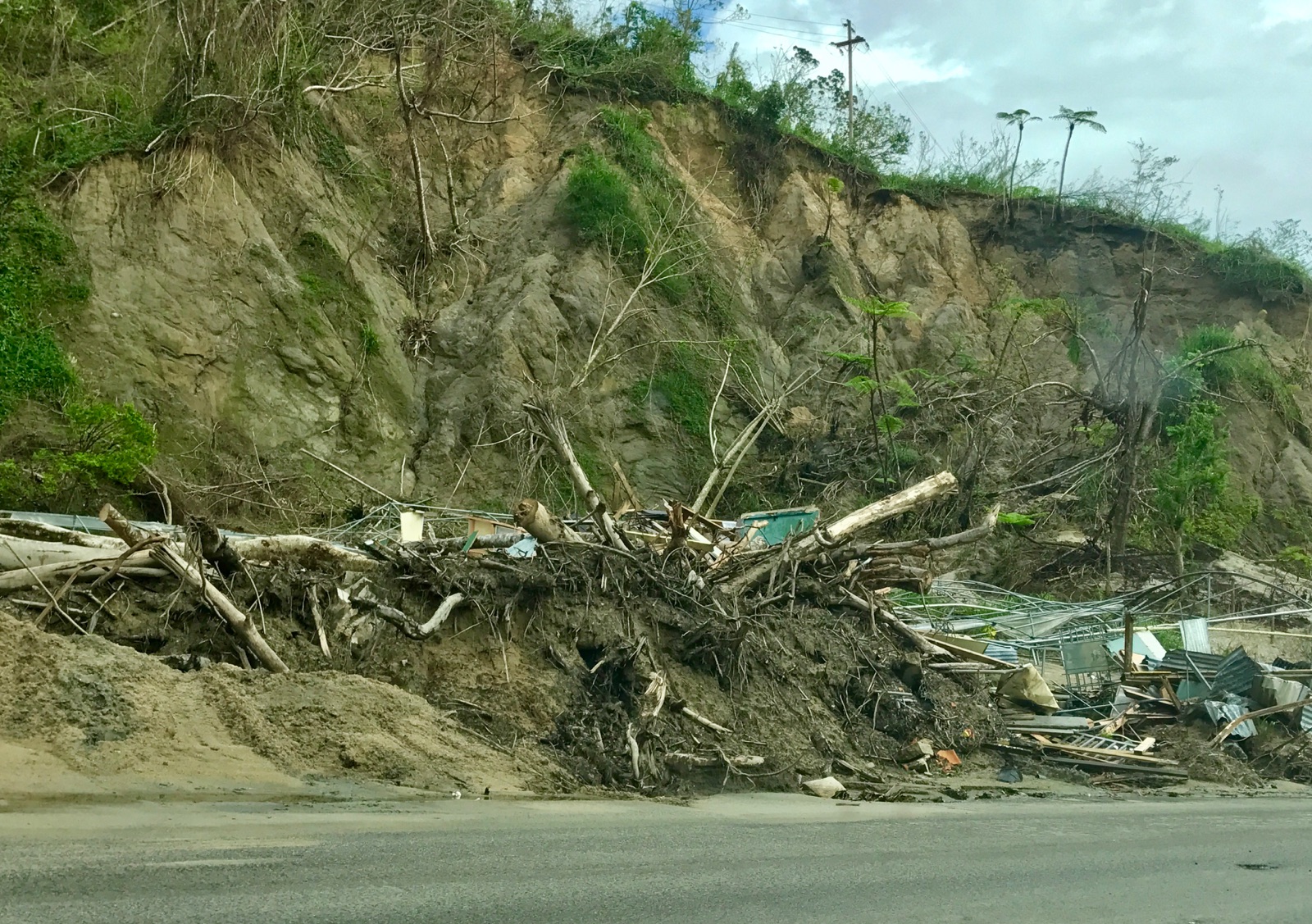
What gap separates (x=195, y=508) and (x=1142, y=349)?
18468 mm

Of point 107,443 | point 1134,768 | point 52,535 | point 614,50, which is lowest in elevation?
point 1134,768

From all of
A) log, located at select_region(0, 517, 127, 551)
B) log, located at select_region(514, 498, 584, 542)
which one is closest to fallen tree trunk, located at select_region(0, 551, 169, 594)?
log, located at select_region(0, 517, 127, 551)

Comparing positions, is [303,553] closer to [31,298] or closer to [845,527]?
[845,527]

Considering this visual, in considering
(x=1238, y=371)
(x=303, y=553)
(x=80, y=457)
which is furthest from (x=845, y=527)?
(x=1238, y=371)

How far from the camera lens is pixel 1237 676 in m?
14.9

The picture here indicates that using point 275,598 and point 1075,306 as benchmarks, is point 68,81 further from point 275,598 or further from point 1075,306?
point 1075,306

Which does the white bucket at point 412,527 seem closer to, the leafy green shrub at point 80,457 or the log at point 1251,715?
the leafy green shrub at point 80,457

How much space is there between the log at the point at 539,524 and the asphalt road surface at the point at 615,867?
3.45m

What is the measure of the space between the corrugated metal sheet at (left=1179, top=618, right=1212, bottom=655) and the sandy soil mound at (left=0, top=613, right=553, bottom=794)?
1064 centimetres

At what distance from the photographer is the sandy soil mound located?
7.81 metres

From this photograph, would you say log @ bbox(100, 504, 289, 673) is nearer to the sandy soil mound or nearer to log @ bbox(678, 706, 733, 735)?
the sandy soil mound

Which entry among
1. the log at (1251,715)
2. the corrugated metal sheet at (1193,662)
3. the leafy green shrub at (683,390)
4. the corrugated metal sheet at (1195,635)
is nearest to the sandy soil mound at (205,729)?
the log at (1251,715)

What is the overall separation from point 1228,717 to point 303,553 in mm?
11394

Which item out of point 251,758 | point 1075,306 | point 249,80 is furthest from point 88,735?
point 1075,306
